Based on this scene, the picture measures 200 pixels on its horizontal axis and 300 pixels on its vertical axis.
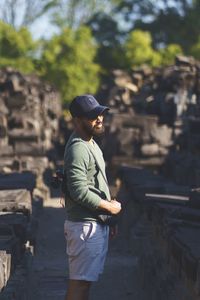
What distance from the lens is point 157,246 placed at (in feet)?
24.0

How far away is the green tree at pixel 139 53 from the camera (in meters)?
42.7

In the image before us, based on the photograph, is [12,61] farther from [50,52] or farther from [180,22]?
[180,22]

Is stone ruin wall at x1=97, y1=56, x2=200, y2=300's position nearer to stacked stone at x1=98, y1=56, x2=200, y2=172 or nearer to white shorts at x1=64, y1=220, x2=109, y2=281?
stacked stone at x1=98, y1=56, x2=200, y2=172

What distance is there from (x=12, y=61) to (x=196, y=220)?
3663 cm

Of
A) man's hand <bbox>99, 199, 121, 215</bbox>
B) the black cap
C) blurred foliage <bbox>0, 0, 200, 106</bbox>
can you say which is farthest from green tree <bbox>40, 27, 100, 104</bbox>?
man's hand <bbox>99, 199, 121, 215</bbox>

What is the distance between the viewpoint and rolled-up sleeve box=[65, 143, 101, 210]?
4617 millimetres

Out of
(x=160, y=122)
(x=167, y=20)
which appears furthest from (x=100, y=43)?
(x=160, y=122)

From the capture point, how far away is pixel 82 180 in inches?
182

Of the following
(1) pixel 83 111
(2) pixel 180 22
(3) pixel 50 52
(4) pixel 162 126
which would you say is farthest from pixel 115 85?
(1) pixel 83 111

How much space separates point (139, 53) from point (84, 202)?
1547 inches

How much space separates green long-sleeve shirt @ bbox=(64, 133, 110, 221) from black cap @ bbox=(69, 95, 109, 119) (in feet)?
0.50

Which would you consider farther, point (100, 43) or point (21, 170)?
point (100, 43)

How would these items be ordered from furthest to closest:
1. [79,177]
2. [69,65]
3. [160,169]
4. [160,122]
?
[69,65]
[160,122]
[160,169]
[79,177]

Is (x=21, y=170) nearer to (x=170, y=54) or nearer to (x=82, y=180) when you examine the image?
(x=82, y=180)
